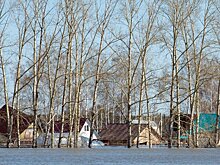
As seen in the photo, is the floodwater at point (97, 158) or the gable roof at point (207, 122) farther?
the gable roof at point (207, 122)

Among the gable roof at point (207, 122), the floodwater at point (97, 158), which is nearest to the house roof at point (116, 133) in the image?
the gable roof at point (207, 122)

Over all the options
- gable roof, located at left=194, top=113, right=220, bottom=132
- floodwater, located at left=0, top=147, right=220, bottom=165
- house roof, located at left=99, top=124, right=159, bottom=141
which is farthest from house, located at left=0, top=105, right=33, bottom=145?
floodwater, located at left=0, top=147, right=220, bottom=165

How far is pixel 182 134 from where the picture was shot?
37.7m

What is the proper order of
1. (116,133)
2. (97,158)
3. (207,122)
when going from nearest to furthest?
(97,158)
(207,122)
(116,133)

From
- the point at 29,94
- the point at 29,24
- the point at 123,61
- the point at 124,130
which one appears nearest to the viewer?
the point at 29,24

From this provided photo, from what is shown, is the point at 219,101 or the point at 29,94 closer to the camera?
the point at 219,101

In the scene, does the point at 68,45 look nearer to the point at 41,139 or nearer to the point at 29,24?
the point at 29,24

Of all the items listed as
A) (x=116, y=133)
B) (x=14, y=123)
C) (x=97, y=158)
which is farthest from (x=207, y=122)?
(x=97, y=158)

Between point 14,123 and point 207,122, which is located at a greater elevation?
point 207,122

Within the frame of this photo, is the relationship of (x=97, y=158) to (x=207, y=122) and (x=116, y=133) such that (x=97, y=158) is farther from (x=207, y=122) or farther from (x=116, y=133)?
(x=116, y=133)

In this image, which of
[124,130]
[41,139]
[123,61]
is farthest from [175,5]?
[124,130]

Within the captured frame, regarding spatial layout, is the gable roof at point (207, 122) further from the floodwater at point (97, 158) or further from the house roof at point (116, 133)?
the floodwater at point (97, 158)

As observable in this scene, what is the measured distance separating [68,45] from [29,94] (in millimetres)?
34419

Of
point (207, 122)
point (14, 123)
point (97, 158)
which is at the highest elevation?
point (207, 122)
